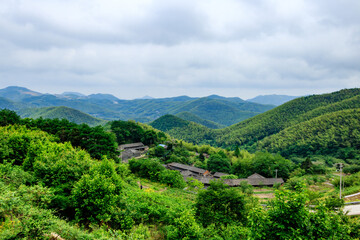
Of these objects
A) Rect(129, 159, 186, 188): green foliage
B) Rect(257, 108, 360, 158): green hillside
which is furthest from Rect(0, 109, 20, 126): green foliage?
Rect(257, 108, 360, 158): green hillside

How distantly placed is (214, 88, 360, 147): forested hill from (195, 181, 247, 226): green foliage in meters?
91.0

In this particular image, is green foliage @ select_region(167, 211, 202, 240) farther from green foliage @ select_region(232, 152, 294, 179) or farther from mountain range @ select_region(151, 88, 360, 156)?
mountain range @ select_region(151, 88, 360, 156)

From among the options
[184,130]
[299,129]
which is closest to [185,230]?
[299,129]

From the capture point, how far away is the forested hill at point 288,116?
326ft

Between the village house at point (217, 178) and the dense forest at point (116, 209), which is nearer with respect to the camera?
the dense forest at point (116, 209)

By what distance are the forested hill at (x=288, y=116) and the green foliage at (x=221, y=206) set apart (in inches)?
3582

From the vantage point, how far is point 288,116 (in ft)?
363

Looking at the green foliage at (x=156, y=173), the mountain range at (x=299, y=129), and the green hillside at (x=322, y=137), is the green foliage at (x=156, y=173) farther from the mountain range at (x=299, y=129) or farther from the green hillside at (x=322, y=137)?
the mountain range at (x=299, y=129)

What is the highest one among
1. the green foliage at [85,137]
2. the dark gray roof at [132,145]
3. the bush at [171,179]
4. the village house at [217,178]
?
the green foliage at [85,137]

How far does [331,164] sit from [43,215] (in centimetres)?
7297

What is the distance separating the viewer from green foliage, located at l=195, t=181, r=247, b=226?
1262cm

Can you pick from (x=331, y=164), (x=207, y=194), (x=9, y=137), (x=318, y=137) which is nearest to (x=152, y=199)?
(x=207, y=194)

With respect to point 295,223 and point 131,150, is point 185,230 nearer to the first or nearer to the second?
point 295,223

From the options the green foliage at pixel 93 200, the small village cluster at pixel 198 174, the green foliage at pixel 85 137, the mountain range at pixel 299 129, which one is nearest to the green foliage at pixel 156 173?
the green foliage at pixel 85 137
